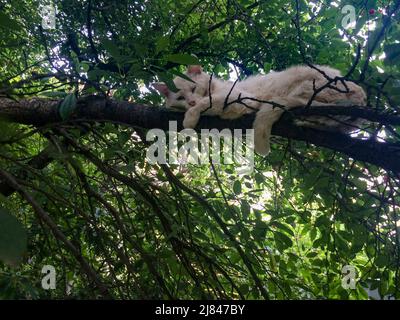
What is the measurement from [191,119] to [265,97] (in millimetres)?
650

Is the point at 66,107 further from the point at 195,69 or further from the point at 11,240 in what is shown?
the point at 195,69

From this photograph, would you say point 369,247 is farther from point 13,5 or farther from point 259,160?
point 13,5

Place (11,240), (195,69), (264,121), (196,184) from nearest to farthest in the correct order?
1. (11,240)
2. (264,121)
3. (195,69)
4. (196,184)

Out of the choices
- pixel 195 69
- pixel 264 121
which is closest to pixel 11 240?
pixel 264 121

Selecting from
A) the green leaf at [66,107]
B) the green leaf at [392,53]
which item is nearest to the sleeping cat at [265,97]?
the green leaf at [392,53]

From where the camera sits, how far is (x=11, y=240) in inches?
A: 27.4

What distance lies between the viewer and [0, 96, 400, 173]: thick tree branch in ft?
5.73

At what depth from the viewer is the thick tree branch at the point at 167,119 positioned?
1.75m

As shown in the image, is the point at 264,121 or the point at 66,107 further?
the point at 264,121

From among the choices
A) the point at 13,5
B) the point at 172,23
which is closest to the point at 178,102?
the point at 172,23

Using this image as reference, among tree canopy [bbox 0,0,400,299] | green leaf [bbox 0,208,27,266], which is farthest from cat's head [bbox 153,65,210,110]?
green leaf [bbox 0,208,27,266]
